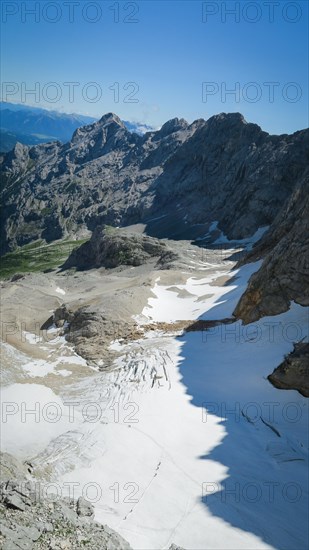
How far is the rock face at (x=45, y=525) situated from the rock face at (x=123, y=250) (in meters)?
60.8

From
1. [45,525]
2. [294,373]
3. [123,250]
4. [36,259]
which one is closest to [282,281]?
[294,373]

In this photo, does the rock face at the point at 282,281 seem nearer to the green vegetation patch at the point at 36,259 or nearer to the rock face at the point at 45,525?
the rock face at the point at 45,525

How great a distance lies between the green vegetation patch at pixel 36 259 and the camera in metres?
156

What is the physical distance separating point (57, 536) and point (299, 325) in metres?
22.3

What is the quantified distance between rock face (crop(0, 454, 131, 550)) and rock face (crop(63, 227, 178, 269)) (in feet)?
200

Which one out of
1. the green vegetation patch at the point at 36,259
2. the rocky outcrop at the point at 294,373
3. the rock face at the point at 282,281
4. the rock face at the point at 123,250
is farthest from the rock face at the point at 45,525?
the green vegetation patch at the point at 36,259

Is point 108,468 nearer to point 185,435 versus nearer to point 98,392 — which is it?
point 185,435

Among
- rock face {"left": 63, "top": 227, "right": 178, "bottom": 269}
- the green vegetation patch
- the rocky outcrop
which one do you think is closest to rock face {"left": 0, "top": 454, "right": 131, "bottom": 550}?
the rocky outcrop

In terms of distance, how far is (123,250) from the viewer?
9075 cm

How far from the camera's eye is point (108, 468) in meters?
20.4

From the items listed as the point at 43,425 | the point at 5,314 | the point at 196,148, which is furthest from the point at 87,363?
the point at 196,148

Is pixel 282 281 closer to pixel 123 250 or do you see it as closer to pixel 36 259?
pixel 123 250

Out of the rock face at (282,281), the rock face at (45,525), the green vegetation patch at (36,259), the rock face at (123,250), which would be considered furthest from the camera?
the green vegetation patch at (36,259)

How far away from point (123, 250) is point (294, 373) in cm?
6825
